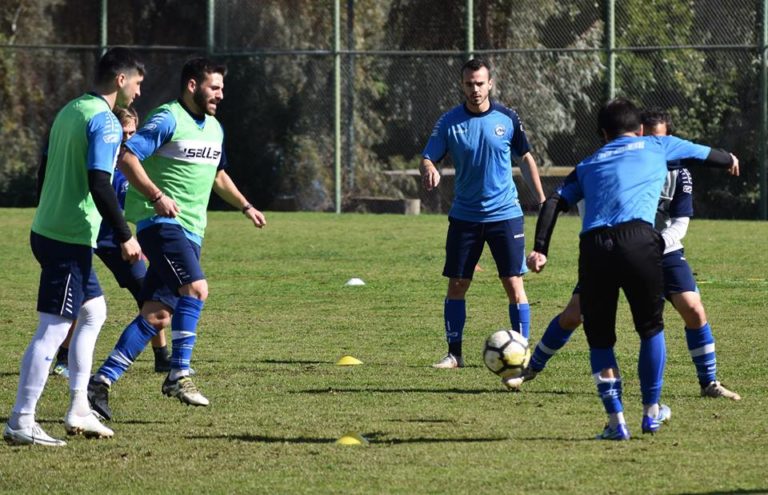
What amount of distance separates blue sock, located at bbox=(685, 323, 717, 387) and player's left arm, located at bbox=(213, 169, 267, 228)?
8.62ft

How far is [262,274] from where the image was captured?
52.2 ft

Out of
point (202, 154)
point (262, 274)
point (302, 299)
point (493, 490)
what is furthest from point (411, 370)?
point (262, 274)

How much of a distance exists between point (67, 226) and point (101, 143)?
44cm

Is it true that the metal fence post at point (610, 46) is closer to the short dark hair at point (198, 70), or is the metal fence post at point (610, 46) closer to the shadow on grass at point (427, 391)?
the shadow on grass at point (427, 391)

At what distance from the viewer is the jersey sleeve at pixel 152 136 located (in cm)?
773

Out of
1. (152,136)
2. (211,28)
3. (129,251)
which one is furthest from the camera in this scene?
(211,28)

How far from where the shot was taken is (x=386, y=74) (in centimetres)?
2547

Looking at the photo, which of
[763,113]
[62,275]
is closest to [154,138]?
[62,275]

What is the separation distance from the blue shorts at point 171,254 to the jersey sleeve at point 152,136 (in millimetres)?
446

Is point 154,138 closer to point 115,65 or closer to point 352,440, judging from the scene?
point 115,65

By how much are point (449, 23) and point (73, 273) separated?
19.2 meters

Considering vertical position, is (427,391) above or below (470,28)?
below

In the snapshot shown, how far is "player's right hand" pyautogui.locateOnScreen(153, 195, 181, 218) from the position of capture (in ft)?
24.7

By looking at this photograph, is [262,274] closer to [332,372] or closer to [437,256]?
[437,256]
